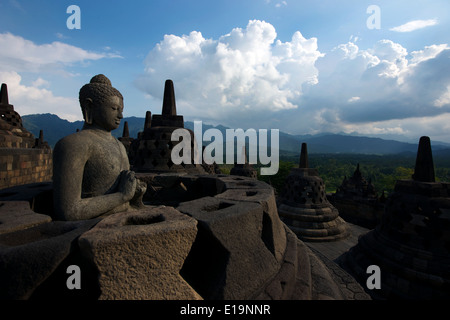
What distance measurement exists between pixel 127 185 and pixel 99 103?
3.33 feet

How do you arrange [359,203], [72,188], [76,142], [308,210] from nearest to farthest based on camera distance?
1. [72,188]
2. [76,142]
3. [308,210]
4. [359,203]

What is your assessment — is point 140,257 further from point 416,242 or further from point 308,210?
point 308,210

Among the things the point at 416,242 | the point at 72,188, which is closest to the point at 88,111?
the point at 72,188

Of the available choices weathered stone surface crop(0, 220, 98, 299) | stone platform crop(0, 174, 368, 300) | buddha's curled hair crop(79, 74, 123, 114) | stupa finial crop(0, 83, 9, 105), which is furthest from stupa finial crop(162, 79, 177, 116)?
stupa finial crop(0, 83, 9, 105)

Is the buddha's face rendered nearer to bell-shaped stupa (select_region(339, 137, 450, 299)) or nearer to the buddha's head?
the buddha's head

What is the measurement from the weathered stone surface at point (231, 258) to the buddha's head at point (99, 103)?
142 centimetres

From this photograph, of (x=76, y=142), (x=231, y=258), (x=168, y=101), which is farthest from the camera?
(x=168, y=101)

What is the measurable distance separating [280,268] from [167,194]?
311cm

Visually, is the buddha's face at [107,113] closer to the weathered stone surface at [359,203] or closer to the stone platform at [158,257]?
the stone platform at [158,257]

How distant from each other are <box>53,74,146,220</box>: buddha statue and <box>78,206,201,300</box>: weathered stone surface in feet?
1.86

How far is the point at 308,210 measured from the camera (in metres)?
9.70

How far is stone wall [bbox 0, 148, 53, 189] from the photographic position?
571 centimetres

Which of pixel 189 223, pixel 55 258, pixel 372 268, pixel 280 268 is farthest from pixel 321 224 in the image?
pixel 55 258
